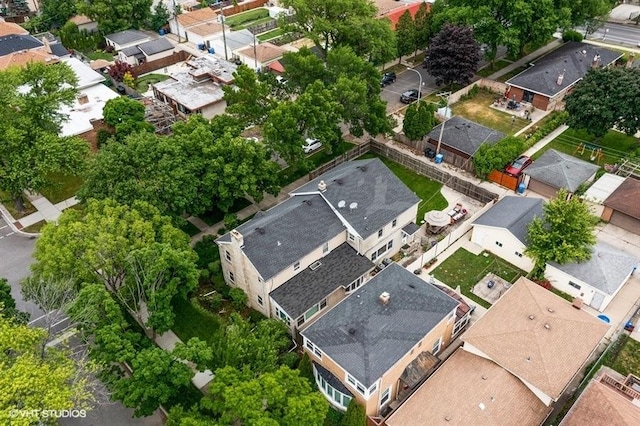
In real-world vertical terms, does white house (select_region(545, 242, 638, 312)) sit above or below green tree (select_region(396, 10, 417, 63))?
below

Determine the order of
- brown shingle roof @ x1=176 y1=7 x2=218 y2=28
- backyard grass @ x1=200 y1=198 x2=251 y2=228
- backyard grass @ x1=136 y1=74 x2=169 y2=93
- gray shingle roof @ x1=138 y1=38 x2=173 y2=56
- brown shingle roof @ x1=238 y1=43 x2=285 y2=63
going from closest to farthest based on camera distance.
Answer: backyard grass @ x1=200 y1=198 x2=251 y2=228 → backyard grass @ x1=136 y1=74 x2=169 y2=93 → brown shingle roof @ x1=238 y1=43 x2=285 y2=63 → gray shingle roof @ x1=138 y1=38 x2=173 y2=56 → brown shingle roof @ x1=176 y1=7 x2=218 y2=28

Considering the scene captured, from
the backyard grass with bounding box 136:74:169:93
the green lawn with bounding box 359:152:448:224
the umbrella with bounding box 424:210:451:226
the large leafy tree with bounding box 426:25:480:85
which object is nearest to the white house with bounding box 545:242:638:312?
the umbrella with bounding box 424:210:451:226

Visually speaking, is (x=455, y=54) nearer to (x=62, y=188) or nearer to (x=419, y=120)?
(x=419, y=120)

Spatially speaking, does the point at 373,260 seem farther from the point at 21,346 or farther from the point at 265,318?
the point at 21,346

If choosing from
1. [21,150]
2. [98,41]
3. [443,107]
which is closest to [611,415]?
[443,107]

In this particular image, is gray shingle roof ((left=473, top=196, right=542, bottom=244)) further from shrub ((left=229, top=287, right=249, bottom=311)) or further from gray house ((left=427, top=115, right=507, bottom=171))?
shrub ((left=229, top=287, right=249, bottom=311))

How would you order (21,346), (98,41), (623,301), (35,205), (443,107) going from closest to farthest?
(21,346)
(623,301)
(35,205)
(443,107)
(98,41)
